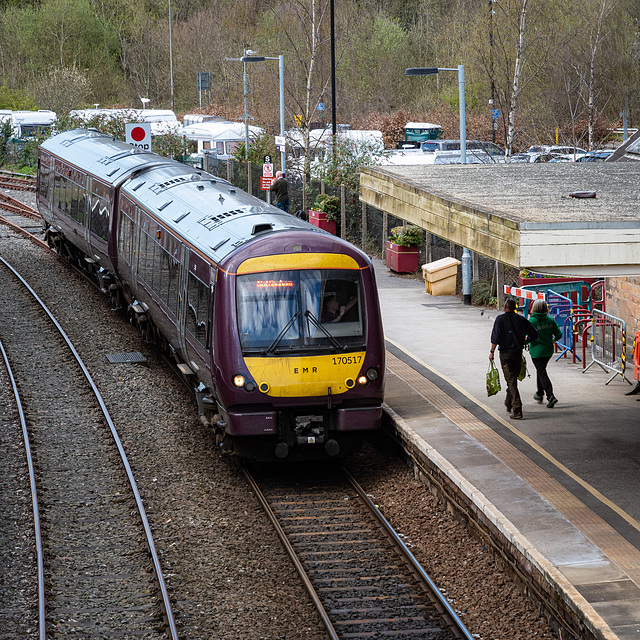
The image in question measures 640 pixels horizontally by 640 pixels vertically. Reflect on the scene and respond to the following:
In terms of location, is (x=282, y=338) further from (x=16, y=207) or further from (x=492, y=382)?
(x=16, y=207)

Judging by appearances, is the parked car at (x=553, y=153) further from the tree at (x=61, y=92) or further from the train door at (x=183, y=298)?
the tree at (x=61, y=92)

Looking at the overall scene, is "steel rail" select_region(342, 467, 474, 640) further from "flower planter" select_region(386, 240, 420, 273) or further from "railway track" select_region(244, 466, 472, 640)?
"flower planter" select_region(386, 240, 420, 273)

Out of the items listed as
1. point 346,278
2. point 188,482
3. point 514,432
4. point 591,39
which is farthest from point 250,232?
point 591,39

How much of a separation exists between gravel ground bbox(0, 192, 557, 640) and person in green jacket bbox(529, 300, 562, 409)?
2.44 m

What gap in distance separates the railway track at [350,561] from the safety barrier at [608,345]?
5.05 m

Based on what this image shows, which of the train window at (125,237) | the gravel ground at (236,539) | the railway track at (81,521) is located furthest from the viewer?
the train window at (125,237)

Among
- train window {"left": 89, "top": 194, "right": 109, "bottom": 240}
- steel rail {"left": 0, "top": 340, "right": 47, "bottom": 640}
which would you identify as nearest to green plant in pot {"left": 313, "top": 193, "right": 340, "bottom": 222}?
train window {"left": 89, "top": 194, "right": 109, "bottom": 240}

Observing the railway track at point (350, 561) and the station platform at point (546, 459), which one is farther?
the railway track at point (350, 561)

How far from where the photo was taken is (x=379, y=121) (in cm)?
5419

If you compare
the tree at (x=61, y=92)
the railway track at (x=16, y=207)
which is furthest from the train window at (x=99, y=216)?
the tree at (x=61, y=92)

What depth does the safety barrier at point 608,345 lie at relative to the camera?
15.3 metres

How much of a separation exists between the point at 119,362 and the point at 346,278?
23.3 ft

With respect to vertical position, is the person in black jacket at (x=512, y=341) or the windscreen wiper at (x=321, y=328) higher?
the windscreen wiper at (x=321, y=328)

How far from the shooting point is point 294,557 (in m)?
9.90
